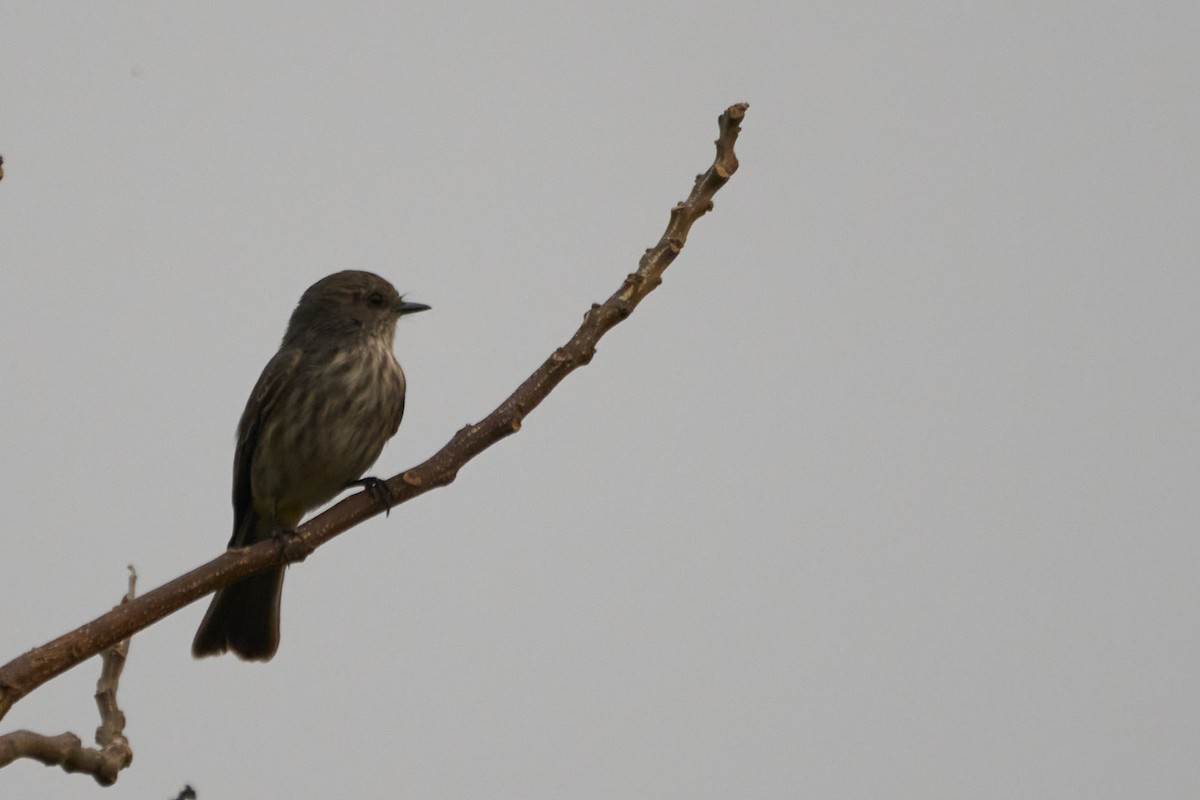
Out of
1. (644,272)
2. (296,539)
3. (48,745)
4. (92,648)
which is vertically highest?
(644,272)

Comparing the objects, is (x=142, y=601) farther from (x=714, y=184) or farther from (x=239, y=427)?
(x=239, y=427)

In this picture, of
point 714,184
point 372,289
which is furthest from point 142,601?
point 372,289

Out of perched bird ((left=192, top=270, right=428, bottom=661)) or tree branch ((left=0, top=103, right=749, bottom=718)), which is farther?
Answer: perched bird ((left=192, top=270, right=428, bottom=661))

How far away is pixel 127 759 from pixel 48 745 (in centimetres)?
34

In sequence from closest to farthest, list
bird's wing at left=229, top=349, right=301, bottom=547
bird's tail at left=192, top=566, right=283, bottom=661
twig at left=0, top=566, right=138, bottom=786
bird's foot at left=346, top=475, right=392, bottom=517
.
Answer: twig at left=0, top=566, right=138, bottom=786 → bird's foot at left=346, top=475, right=392, bottom=517 → bird's tail at left=192, top=566, right=283, bottom=661 → bird's wing at left=229, top=349, right=301, bottom=547

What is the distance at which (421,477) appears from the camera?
4207mm

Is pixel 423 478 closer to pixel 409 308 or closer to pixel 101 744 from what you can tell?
pixel 101 744

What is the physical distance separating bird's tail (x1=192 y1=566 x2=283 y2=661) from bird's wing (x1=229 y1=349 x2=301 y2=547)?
344 millimetres

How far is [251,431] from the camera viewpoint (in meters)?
6.43

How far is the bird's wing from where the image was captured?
6434 mm

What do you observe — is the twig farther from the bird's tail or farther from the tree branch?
the bird's tail

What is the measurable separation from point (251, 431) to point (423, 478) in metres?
2.46

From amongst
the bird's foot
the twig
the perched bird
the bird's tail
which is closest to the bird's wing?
the perched bird

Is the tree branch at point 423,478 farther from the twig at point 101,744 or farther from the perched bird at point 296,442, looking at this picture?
the perched bird at point 296,442
